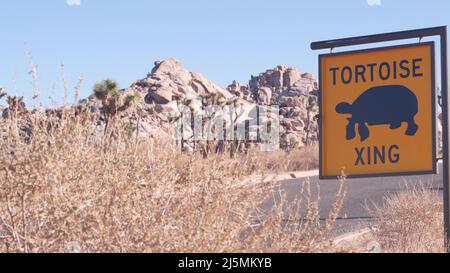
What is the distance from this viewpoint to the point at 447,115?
9.04 m

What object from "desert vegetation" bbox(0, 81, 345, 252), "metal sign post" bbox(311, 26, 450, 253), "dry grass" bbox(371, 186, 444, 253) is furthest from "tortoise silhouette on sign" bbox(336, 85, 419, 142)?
"desert vegetation" bbox(0, 81, 345, 252)

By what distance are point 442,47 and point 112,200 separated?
523 centimetres

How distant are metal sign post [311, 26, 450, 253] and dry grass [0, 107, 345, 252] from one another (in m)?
3.11

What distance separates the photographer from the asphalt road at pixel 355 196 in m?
13.7

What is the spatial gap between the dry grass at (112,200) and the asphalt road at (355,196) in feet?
14.6

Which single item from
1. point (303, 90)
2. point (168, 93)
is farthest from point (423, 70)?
point (303, 90)

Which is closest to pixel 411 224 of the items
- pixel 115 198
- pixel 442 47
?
pixel 442 47

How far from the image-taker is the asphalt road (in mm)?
13688

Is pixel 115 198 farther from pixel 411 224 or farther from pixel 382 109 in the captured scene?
pixel 411 224

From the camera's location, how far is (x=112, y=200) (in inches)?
210

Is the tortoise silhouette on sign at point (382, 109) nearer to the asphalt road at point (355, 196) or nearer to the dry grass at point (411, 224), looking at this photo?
the dry grass at point (411, 224)

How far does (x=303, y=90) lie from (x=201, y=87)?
2212 cm

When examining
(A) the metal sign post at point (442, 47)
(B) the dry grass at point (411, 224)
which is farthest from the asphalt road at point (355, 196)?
(A) the metal sign post at point (442, 47)
